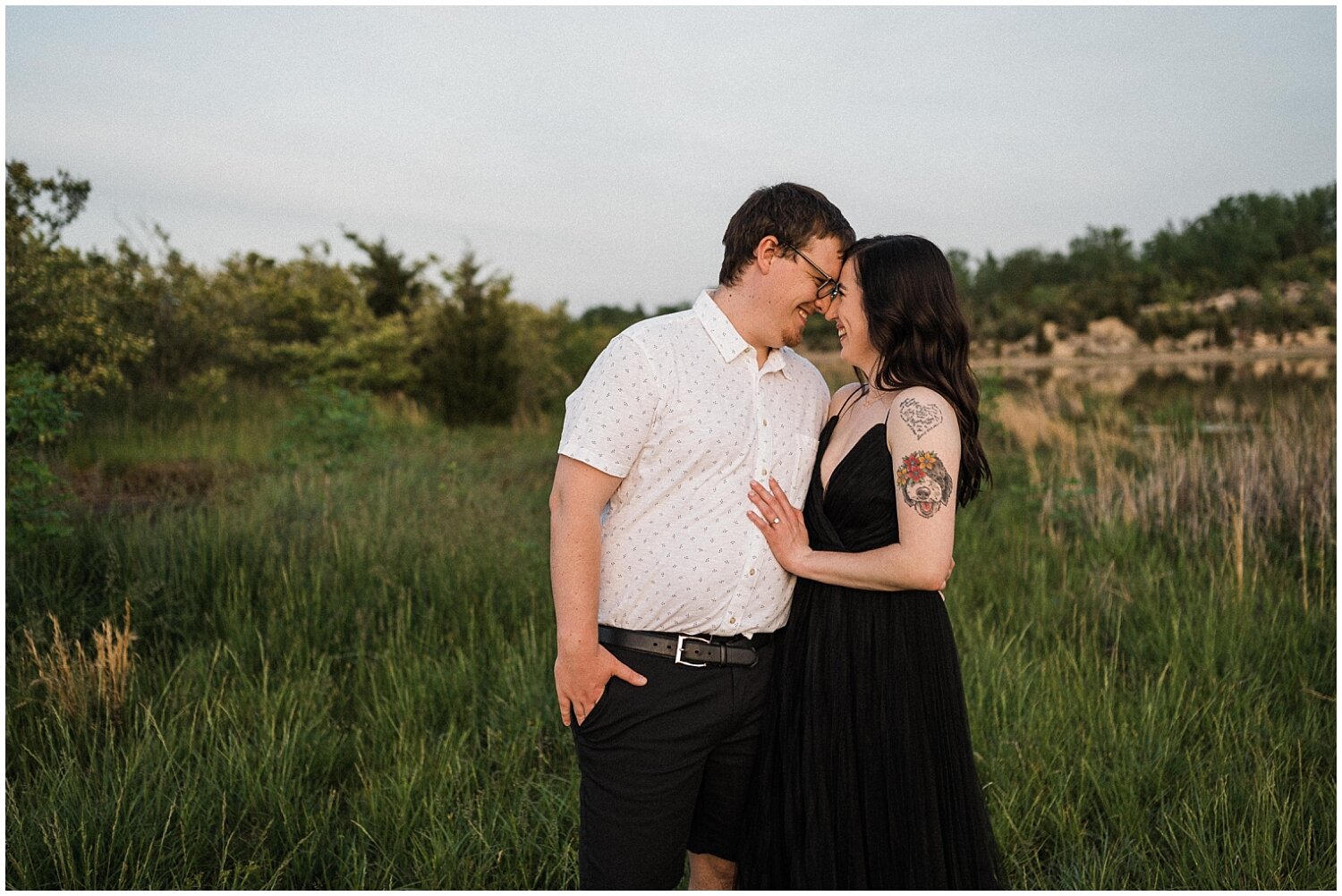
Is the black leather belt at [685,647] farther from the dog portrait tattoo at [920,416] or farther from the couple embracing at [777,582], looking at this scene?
the dog portrait tattoo at [920,416]

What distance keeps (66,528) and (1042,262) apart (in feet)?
177

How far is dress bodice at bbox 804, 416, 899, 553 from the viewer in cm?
218

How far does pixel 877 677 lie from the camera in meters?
2.22

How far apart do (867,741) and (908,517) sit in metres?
0.59

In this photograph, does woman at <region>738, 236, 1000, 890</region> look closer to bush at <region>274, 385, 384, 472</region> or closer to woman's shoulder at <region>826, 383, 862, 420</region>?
woman's shoulder at <region>826, 383, 862, 420</region>

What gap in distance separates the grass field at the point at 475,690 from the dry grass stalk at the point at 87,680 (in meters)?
0.01

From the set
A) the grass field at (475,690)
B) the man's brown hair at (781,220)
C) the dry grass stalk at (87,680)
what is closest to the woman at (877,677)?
the man's brown hair at (781,220)

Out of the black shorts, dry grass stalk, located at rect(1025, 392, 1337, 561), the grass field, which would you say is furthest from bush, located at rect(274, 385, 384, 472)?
the black shorts

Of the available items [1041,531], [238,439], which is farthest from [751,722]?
[238,439]

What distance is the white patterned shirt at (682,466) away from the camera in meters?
2.06

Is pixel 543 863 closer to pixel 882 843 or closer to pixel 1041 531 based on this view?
pixel 882 843

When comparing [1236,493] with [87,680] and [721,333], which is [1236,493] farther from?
[87,680]

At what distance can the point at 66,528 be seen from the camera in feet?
15.7

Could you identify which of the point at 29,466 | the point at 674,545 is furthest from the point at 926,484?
the point at 29,466
